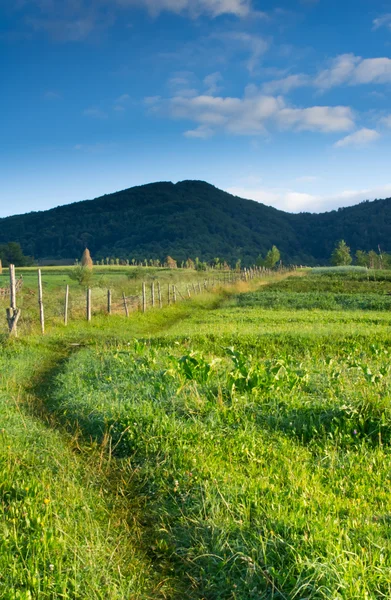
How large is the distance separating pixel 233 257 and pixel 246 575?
144185mm

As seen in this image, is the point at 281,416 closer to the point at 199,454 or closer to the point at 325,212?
the point at 199,454

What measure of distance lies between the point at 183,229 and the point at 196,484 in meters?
152

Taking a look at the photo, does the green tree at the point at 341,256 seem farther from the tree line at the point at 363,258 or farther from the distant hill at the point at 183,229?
the distant hill at the point at 183,229

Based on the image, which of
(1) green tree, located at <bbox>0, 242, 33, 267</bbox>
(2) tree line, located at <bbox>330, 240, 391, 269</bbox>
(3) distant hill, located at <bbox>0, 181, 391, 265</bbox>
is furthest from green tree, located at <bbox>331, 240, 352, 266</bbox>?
(1) green tree, located at <bbox>0, 242, 33, 267</bbox>

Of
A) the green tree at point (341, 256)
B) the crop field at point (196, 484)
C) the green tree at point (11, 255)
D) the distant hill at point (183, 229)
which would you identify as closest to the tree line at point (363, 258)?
the green tree at point (341, 256)

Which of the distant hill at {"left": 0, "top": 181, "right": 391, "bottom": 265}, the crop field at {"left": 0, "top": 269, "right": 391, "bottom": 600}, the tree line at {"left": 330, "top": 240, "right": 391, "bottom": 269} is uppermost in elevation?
the distant hill at {"left": 0, "top": 181, "right": 391, "bottom": 265}

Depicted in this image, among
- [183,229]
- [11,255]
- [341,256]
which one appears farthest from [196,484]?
[183,229]

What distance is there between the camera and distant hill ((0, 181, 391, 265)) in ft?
470

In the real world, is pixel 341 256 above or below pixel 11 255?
below

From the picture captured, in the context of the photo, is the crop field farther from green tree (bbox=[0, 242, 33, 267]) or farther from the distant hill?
the distant hill

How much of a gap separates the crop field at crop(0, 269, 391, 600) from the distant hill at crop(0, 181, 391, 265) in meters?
121

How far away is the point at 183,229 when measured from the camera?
513 feet

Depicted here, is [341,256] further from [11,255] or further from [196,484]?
[196,484]

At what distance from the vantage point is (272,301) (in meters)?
33.6
